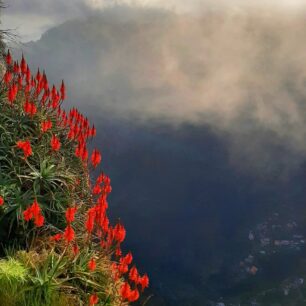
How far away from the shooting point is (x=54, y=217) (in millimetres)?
10719

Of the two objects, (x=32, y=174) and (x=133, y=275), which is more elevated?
(x=32, y=174)

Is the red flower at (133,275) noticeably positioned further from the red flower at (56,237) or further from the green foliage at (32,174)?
the green foliage at (32,174)

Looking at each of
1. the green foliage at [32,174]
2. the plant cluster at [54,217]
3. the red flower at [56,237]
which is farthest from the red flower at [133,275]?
the green foliage at [32,174]

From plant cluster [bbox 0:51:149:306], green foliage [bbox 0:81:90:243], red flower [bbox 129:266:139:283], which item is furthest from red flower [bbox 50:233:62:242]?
red flower [bbox 129:266:139:283]

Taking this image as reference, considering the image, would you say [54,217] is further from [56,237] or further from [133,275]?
[133,275]

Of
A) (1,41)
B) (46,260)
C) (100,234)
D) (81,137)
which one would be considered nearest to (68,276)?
(46,260)

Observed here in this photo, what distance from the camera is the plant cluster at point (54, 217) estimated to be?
26.3ft

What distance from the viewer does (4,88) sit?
13406 mm

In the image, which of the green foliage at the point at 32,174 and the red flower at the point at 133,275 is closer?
the red flower at the point at 133,275

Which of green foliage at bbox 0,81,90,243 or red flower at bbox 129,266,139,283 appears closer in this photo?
red flower at bbox 129,266,139,283

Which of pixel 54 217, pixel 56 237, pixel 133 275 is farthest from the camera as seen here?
pixel 54 217

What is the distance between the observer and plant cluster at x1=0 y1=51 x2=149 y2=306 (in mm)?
8016

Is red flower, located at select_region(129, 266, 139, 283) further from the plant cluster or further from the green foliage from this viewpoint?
the green foliage

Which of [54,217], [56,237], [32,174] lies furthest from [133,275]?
[32,174]
